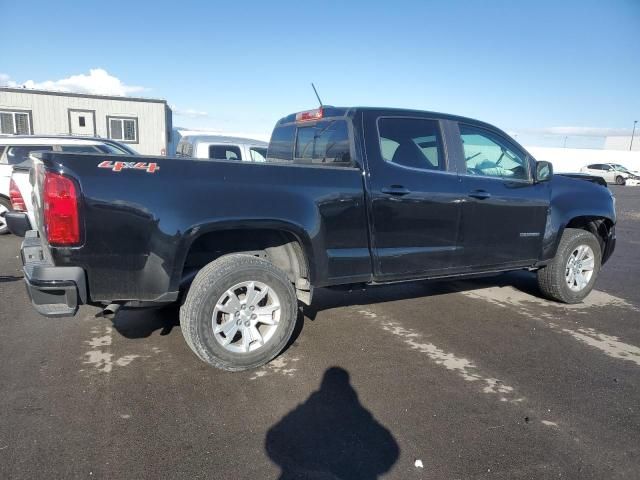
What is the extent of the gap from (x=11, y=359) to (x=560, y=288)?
17.3ft

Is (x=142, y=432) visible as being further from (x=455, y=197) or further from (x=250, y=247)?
(x=455, y=197)

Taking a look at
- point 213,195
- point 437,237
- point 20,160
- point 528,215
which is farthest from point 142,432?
point 20,160

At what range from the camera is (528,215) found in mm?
4703

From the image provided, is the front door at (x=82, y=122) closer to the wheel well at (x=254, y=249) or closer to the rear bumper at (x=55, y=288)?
the wheel well at (x=254, y=249)

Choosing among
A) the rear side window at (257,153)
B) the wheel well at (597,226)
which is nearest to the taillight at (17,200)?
the rear side window at (257,153)

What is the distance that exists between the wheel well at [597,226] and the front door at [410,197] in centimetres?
206

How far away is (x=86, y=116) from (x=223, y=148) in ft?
53.6

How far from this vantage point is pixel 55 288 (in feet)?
9.36

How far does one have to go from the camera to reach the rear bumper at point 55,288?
9.35 ft

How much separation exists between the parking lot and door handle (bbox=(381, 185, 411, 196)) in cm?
129

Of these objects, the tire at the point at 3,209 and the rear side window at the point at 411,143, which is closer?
the rear side window at the point at 411,143

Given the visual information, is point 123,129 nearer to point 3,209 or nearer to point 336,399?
point 3,209

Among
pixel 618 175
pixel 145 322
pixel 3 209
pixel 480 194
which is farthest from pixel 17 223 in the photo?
pixel 618 175

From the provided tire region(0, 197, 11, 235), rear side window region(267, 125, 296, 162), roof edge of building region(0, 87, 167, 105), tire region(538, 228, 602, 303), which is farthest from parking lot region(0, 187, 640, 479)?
roof edge of building region(0, 87, 167, 105)
